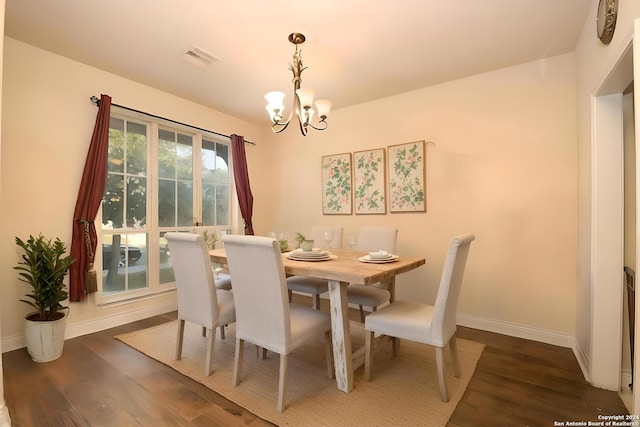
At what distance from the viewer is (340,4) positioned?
6.41 feet

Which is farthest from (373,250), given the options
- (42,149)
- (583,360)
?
(42,149)

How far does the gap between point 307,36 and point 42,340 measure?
302 centimetres

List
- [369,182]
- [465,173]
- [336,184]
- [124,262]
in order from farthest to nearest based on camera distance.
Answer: [336,184] → [369,182] → [124,262] → [465,173]

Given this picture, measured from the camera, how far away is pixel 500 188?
111 inches

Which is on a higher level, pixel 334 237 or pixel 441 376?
pixel 334 237

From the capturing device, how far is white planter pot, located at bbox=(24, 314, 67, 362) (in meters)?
2.22

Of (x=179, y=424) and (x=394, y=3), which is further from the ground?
(x=394, y=3)

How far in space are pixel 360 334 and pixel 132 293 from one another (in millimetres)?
2395

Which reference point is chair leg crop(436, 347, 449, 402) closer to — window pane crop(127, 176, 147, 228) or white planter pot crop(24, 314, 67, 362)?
white planter pot crop(24, 314, 67, 362)

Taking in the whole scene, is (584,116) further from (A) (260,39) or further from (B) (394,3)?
(A) (260,39)

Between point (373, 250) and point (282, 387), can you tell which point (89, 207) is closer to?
point (282, 387)

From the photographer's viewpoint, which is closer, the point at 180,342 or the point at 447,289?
Result: the point at 447,289

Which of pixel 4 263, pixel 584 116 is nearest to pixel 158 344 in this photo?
pixel 4 263

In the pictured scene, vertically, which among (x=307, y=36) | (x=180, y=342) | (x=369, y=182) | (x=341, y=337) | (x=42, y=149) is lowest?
(x=180, y=342)
